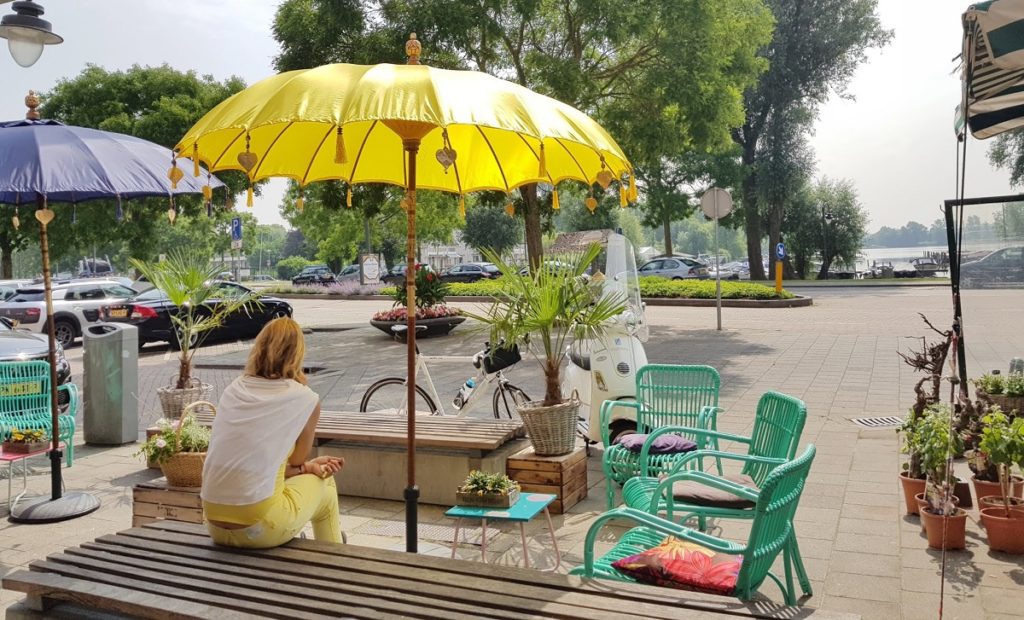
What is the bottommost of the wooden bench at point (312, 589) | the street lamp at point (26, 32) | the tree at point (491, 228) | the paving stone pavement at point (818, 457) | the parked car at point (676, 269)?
the paving stone pavement at point (818, 457)

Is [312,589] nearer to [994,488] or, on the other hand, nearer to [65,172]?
[65,172]

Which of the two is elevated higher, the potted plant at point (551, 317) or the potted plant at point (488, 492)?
the potted plant at point (551, 317)

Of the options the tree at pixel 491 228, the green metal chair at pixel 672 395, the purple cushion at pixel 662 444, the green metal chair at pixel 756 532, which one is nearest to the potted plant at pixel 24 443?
the green metal chair at pixel 672 395

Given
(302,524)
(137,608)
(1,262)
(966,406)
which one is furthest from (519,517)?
(1,262)

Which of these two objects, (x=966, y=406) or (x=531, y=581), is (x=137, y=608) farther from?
(x=966, y=406)

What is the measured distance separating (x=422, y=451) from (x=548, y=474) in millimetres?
984

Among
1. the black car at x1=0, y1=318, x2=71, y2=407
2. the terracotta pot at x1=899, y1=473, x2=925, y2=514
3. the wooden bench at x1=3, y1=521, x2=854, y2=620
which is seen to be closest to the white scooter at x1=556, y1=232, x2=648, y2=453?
the terracotta pot at x1=899, y1=473, x2=925, y2=514

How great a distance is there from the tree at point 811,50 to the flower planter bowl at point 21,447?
1299 inches

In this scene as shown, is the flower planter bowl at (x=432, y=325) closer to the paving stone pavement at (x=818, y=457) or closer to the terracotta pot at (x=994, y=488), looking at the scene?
the paving stone pavement at (x=818, y=457)

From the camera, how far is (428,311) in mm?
17875

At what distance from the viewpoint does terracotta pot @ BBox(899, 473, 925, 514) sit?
17.2ft

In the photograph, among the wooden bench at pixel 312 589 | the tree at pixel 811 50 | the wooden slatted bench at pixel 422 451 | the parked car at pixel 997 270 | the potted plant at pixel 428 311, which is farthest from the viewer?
the tree at pixel 811 50

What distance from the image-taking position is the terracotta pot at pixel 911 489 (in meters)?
5.25

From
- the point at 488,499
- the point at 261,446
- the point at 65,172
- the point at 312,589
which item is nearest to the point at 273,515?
the point at 261,446
